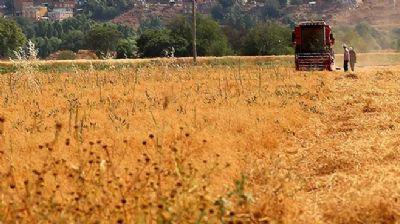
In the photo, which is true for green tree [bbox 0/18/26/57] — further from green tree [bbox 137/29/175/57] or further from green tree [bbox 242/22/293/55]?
green tree [bbox 242/22/293/55]

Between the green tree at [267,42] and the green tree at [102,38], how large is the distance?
68.2 m

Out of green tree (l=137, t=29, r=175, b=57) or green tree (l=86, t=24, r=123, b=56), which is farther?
green tree (l=86, t=24, r=123, b=56)

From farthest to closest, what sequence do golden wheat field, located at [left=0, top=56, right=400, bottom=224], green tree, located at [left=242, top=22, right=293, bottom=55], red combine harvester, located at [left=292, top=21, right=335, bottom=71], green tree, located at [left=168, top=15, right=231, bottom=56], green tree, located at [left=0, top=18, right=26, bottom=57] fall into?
green tree, located at [left=0, top=18, right=26, bottom=57]
green tree, located at [left=242, top=22, right=293, bottom=55]
green tree, located at [left=168, top=15, right=231, bottom=56]
red combine harvester, located at [left=292, top=21, right=335, bottom=71]
golden wheat field, located at [left=0, top=56, right=400, bottom=224]

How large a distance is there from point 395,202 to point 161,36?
98001mm

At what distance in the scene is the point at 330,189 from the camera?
6.59 metres

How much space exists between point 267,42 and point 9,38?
206 ft

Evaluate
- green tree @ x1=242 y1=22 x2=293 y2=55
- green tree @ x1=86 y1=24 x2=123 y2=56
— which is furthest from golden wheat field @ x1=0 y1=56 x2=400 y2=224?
green tree @ x1=86 y1=24 x2=123 y2=56

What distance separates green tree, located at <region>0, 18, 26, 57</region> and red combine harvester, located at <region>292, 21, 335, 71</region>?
108 m

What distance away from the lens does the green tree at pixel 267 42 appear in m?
101

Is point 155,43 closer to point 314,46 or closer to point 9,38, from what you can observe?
point 9,38

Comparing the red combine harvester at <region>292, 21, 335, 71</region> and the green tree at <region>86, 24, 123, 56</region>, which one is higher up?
the red combine harvester at <region>292, 21, 335, 71</region>

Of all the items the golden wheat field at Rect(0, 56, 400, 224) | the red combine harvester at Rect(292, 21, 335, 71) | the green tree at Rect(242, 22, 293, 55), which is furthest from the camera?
the green tree at Rect(242, 22, 293, 55)

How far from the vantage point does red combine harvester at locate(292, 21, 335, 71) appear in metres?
33.4

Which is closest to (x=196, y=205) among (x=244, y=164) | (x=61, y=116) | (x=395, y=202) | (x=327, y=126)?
(x=395, y=202)
